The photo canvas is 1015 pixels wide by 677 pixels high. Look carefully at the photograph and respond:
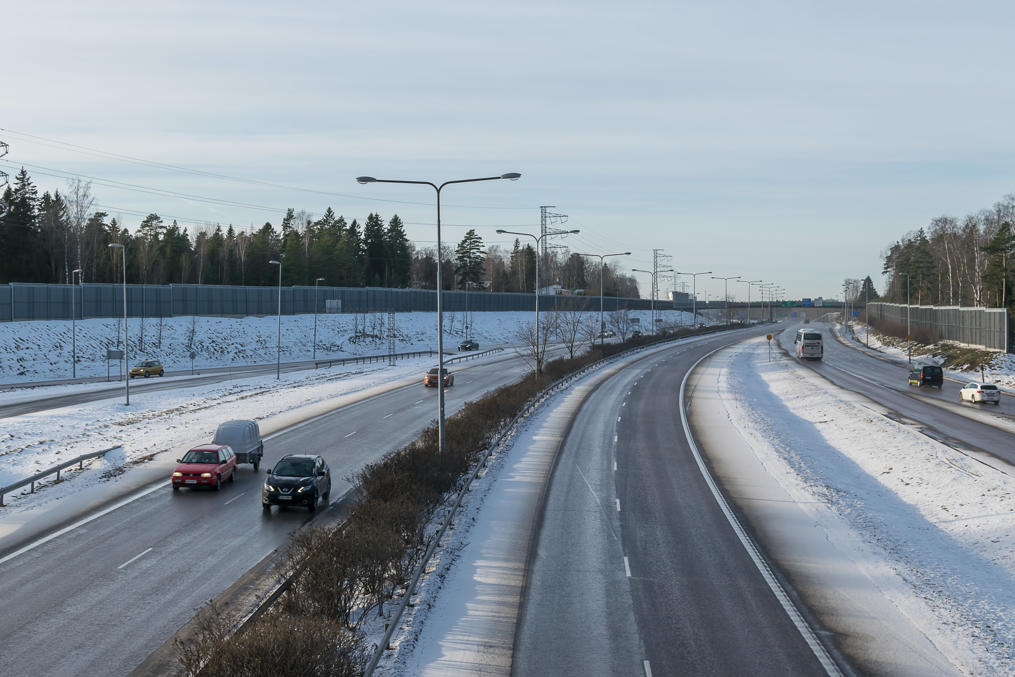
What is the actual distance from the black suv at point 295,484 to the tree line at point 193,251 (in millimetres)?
75258

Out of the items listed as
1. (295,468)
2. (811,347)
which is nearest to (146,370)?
(295,468)

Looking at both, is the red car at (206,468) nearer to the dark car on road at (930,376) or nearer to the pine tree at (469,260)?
the dark car on road at (930,376)

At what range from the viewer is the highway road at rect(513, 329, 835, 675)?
45.5 feet

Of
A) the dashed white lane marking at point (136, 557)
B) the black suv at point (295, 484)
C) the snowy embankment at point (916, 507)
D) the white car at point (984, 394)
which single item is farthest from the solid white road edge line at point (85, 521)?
the white car at point (984, 394)

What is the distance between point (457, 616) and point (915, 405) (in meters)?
43.3

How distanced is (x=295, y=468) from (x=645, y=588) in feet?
42.8

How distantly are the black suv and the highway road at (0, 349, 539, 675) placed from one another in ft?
1.79

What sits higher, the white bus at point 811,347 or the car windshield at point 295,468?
the white bus at point 811,347

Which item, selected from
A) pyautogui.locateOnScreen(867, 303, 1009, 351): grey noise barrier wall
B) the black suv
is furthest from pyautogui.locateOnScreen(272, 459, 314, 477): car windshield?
pyautogui.locateOnScreen(867, 303, 1009, 351): grey noise barrier wall

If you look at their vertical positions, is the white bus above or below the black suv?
above

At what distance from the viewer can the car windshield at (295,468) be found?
25.3m

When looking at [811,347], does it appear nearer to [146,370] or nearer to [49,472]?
[146,370]

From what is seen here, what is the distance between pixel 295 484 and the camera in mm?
24734

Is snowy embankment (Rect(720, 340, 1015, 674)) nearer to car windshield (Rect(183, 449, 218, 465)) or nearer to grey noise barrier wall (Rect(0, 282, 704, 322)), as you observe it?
car windshield (Rect(183, 449, 218, 465))
